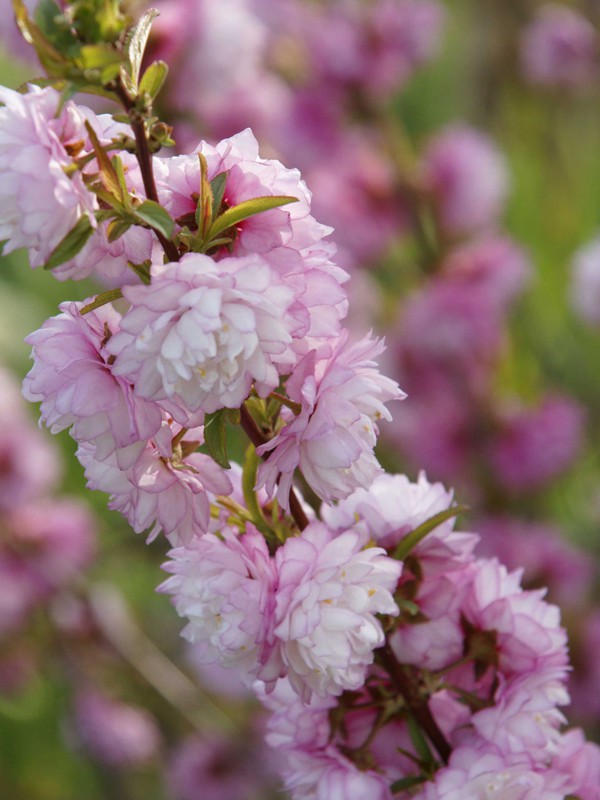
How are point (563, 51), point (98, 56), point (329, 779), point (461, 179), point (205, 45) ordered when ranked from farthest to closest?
point (563, 51) → point (461, 179) → point (205, 45) → point (329, 779) → point (98, 56)

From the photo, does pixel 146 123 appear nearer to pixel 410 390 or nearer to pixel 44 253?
pixel 44 253

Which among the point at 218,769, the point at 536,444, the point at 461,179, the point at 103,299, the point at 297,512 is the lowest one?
the point at 218,769

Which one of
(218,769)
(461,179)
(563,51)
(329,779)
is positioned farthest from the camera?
(563,51)

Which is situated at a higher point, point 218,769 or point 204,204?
point 204,204

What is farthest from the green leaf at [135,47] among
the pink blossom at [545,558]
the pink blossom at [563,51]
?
the pink blossom at [563,51]

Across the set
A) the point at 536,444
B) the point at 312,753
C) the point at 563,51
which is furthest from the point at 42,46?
the point at 563,51

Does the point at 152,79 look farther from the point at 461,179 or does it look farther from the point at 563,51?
the point at 563,51

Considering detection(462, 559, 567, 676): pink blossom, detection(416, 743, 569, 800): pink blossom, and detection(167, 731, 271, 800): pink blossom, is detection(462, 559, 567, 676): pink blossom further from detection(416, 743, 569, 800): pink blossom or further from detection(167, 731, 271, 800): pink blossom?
detection(167, 731, 271, 800): pink blossom

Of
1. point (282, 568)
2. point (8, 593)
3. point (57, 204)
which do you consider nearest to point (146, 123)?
point (57, 204)
